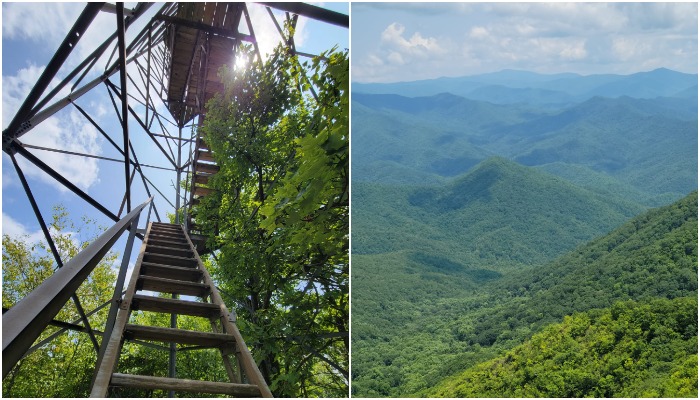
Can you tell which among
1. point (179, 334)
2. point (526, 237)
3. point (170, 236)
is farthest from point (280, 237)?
point (526, 237)

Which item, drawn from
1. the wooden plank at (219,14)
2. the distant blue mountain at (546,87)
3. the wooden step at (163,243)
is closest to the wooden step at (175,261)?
the wooden step at (163,243)

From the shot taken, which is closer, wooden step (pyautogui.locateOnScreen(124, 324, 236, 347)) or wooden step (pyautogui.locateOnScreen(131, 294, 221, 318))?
wooden step (pyautogui.locateOnScreen(124, 324, 236, 347))

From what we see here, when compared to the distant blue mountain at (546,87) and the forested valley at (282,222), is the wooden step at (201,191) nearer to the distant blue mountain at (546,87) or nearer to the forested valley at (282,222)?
the forested valley at (282,222)

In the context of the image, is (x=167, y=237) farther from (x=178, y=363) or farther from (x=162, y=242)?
(x=178, y=363)

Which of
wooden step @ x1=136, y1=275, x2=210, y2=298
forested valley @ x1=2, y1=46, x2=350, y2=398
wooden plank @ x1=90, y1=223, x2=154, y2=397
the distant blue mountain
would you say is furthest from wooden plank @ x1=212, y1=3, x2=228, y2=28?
the distant blue mountain

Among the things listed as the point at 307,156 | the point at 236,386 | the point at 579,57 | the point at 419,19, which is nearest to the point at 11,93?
the point at 307,156

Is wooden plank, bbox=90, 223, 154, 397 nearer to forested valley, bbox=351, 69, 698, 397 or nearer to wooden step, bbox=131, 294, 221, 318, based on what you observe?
wooden step, bbox=131, 294, 221, 318

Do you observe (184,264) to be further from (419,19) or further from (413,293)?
(419,19)

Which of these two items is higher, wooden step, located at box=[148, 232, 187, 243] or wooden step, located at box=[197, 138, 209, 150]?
wooden step, located at box=[197, 138, 209, 150]
